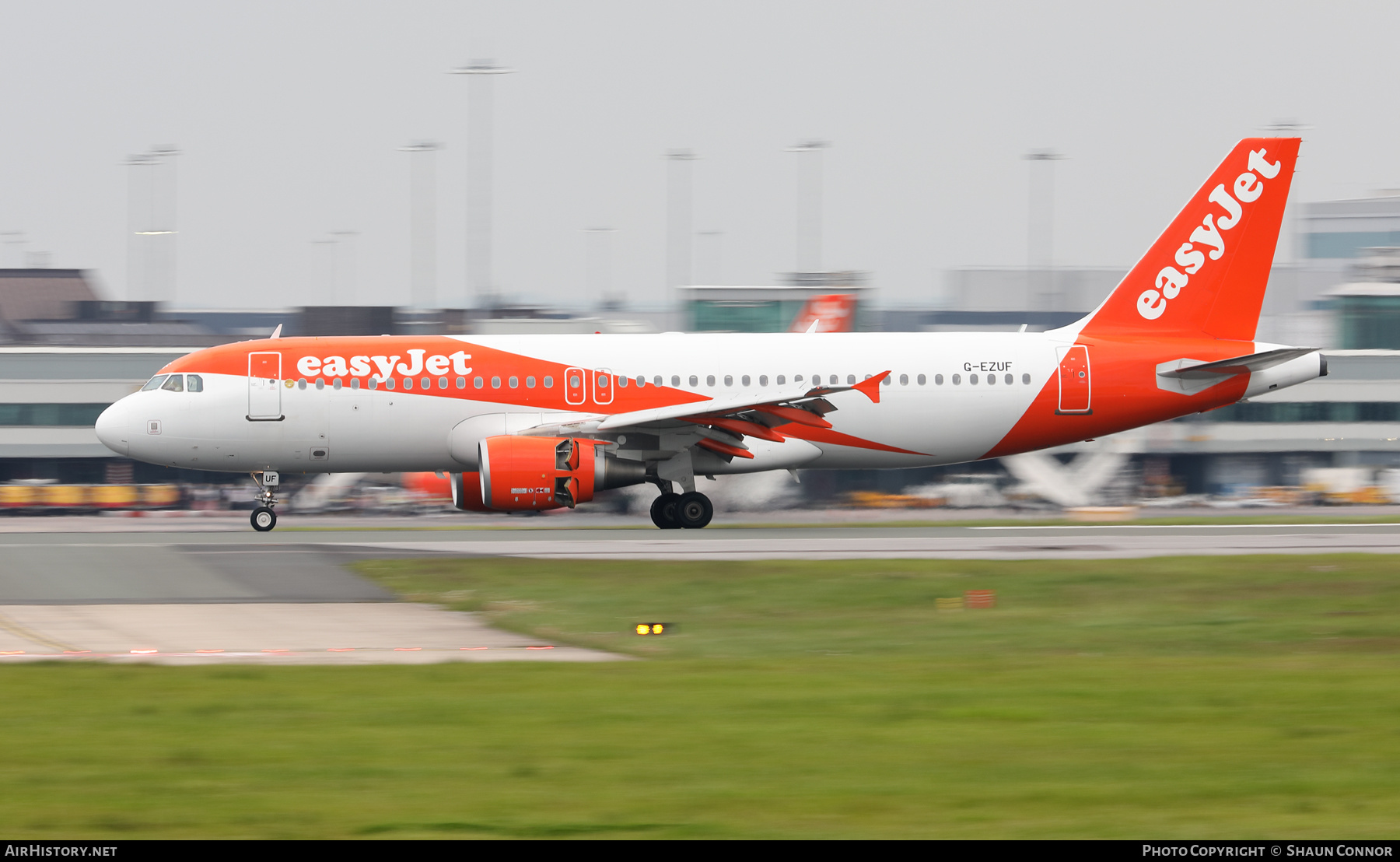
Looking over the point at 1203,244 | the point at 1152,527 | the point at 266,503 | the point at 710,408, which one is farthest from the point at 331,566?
the point at 1203,244

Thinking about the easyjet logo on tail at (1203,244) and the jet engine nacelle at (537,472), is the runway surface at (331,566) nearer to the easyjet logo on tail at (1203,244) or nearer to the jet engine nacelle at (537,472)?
→ the jet engine nacelle at (537,472)

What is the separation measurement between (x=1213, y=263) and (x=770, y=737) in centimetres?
2294

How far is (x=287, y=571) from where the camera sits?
20.2 meters

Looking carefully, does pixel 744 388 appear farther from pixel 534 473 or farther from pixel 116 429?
pixel 116 429

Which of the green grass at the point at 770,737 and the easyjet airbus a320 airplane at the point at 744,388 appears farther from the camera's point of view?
the easyjet airbus a320 airplane at the point at 744,388

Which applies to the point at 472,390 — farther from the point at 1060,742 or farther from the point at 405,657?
the point at 1060,742

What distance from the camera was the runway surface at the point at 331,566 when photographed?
1462 cm

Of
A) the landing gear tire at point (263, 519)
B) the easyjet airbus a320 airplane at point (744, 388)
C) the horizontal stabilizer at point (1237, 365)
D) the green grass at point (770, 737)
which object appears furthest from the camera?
the landing gear tire at point (263, 519)

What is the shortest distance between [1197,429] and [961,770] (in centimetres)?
4098

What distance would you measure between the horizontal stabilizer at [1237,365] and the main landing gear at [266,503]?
1743 centimetres

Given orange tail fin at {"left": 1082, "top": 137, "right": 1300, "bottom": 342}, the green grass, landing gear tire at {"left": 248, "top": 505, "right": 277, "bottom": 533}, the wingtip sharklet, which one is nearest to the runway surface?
landing gear tire at {"left": 248, "top": 505, "right": 277, "bottom": 533}

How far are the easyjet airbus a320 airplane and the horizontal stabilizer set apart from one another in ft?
0.19

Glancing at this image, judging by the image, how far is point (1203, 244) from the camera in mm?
29656

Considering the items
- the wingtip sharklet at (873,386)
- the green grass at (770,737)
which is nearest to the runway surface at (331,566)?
the green grass at (770,737)
